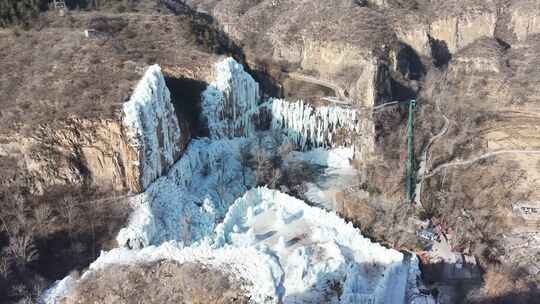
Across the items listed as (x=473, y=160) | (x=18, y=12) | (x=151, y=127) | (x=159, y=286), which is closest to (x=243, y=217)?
(x=151, y=127)

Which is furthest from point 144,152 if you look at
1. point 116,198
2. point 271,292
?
point 271,292

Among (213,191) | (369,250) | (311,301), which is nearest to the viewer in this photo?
(311,301)

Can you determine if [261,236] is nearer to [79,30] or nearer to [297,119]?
[297,119]

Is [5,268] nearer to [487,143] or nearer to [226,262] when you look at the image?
[226,262]

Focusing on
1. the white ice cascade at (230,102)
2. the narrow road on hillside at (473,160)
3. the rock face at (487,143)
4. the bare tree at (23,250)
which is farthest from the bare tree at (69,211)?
the narrow road on hillside at (473,160)

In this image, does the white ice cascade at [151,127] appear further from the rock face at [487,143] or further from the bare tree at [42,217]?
the rock face at [487,143]
